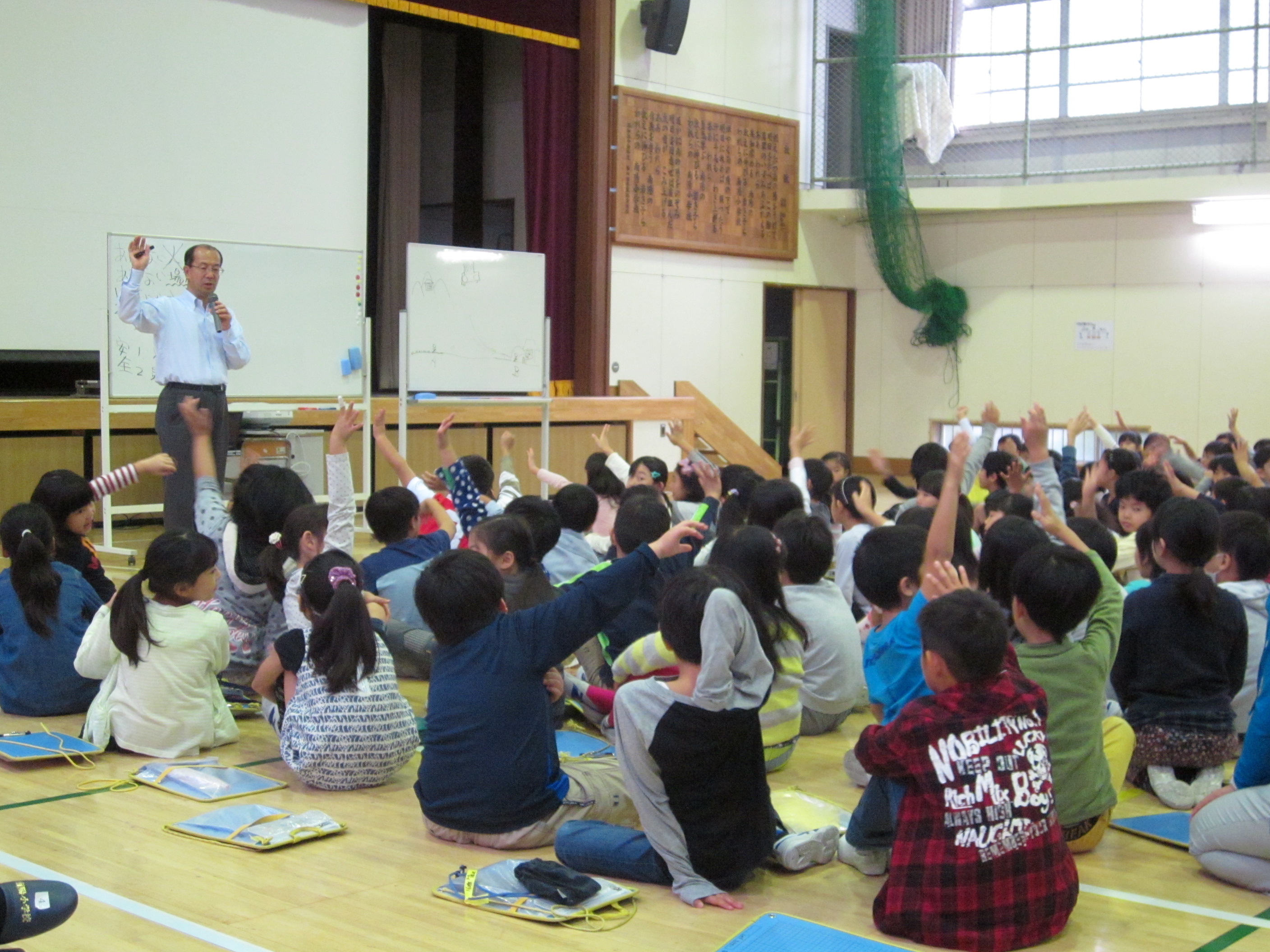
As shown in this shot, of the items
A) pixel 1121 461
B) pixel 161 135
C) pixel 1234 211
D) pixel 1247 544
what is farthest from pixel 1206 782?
pixel 1234 211

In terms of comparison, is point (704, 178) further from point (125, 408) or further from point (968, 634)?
point (968, 634)

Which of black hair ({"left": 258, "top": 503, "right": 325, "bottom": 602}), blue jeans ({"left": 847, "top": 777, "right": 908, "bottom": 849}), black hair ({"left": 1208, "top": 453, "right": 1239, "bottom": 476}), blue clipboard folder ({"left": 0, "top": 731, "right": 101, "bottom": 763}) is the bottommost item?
blue clipboard folder ({"left": 0, "top": 731, "right": 101, "bottom": 763})

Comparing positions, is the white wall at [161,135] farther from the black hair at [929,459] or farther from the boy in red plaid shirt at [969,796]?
the boy in red plaid shirt at [969,796]

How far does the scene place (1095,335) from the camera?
36.1 ft

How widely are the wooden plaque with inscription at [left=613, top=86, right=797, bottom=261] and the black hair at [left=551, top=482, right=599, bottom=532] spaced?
5884 mm

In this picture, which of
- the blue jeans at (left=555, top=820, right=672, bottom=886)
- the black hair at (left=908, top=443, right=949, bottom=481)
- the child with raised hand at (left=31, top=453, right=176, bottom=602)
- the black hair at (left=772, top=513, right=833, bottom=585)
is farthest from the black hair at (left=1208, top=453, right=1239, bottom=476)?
the child with raised hand at (left=31, top=453, right=176, bottom=602)

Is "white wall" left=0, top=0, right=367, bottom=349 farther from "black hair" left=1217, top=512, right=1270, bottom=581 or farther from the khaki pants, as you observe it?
"black hair" left=1217, top=512, right=1270, bottom=581

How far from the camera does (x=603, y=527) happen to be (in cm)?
541

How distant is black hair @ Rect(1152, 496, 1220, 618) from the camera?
3.31 metres

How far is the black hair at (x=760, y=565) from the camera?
3143 millimetres

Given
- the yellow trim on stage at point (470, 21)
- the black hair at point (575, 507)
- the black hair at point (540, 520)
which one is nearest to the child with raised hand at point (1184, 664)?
the black hair at point (540, 520)

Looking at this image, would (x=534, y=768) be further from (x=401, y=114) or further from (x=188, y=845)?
(x=401, y=114)

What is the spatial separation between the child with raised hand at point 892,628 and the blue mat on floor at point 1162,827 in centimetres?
68

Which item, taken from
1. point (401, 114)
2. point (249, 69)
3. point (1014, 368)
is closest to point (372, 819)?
point (249, 69)
